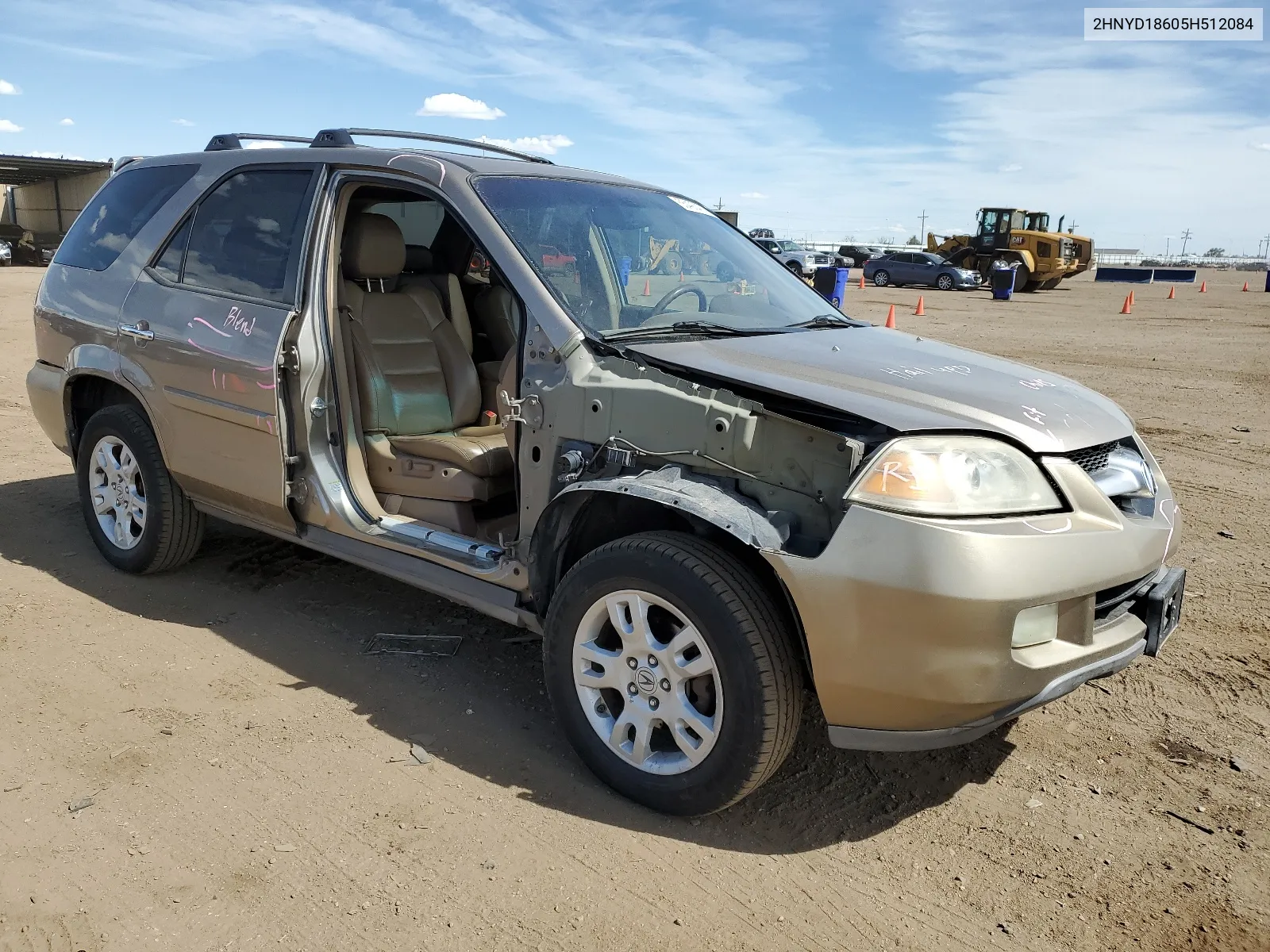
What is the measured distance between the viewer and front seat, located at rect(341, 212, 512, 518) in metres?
3.98

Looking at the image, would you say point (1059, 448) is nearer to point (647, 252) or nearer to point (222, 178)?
point (647, 252)

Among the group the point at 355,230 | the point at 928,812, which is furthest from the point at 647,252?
the point at 928,812

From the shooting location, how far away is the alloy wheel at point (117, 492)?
4.61 m

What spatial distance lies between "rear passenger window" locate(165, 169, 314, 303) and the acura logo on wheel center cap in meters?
2.10

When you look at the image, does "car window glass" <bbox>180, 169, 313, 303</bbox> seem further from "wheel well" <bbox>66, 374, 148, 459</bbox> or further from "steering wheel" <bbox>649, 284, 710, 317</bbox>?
"steering wheel" <bbox>649, 284, 710, 317</bbox>

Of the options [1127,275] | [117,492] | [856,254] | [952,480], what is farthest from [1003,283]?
[952,480]

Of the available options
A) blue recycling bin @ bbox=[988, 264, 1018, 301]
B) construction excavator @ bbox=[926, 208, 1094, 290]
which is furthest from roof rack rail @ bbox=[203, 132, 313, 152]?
construction excavator @ bbox=[926, 208, 1094, 290]

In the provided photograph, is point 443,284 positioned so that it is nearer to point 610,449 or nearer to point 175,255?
point 175,255

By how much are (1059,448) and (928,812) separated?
1.19 meters

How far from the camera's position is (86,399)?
4867 mm

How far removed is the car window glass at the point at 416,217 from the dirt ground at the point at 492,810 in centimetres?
173

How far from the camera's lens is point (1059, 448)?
274 cm

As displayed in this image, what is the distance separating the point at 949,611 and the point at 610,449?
1.12 metres

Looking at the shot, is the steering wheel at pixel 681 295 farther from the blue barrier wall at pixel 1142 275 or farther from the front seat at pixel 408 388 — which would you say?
the blue barrier wall at pixel 1142 275
